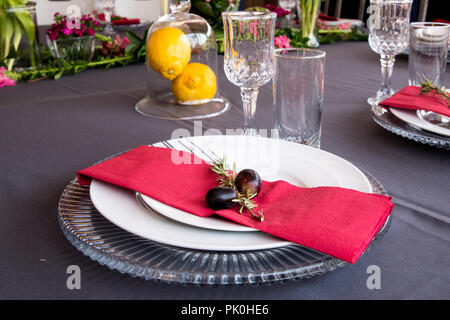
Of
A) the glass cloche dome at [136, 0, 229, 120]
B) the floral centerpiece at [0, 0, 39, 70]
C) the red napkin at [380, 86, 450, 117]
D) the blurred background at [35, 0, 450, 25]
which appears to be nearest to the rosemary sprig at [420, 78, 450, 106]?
the red napkin at [380, 86, 450, 117]

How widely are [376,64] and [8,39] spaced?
Result: 1.00m

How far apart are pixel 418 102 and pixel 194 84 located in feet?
1.38

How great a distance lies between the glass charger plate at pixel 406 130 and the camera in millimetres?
611

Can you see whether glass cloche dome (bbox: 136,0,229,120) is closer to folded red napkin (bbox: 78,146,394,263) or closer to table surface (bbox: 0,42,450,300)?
table surface (bbox: 0,42,450,300)

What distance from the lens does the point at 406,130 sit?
65 cm

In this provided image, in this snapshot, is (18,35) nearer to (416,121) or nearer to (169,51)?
(169,51)

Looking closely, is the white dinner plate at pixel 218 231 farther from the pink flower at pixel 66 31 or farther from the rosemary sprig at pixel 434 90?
the pink flower at pixel 66 31

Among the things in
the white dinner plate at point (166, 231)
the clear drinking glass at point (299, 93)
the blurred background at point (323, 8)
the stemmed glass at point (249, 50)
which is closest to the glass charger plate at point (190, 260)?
the white dinner plate at point (166, 231)

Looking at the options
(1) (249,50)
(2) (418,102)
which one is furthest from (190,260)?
(2) (418,102)

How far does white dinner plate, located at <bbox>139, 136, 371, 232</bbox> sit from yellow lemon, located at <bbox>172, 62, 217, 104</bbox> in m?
0.31

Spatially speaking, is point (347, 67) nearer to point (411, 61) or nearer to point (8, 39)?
point (411, 61)

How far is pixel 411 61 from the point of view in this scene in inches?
34.1
